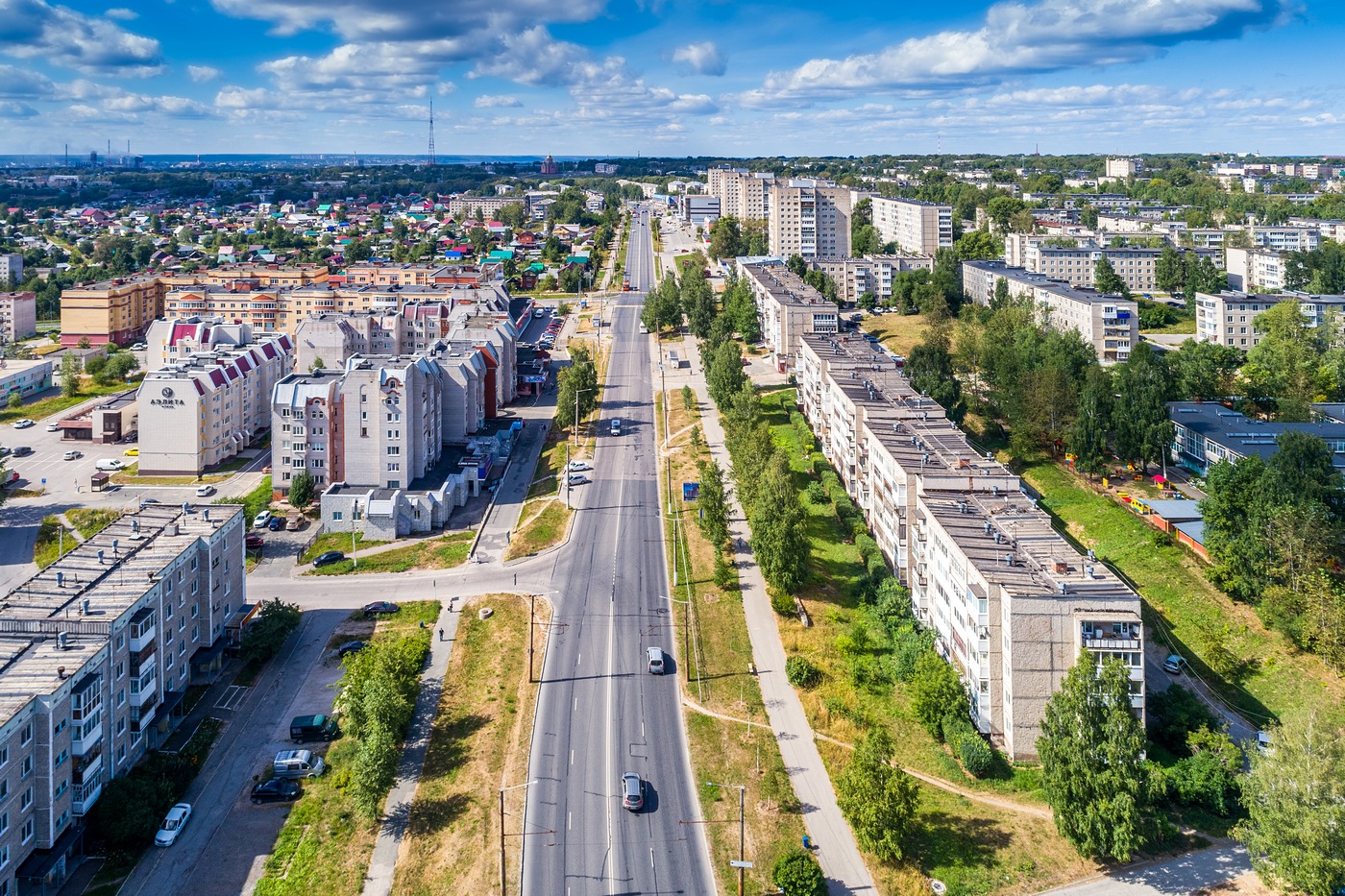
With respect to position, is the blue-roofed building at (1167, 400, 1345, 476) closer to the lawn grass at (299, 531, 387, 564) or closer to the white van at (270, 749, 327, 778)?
the white van at (270, 749, 327, 778)

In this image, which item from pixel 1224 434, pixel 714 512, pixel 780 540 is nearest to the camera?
pixel 780 540

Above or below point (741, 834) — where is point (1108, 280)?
above

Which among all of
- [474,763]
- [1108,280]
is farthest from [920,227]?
[474,763]

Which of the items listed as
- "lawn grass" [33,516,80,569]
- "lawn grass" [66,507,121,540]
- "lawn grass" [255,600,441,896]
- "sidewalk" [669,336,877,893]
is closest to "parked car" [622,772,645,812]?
"sidewalk" [669,336,877,893]

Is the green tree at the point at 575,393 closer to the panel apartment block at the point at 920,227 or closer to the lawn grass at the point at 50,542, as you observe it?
the lawn grass at the point at 50,542

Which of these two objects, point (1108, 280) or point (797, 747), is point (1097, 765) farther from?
point (1108, 280)

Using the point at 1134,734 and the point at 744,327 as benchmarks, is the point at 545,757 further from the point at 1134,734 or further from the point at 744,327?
the point at 744,327
